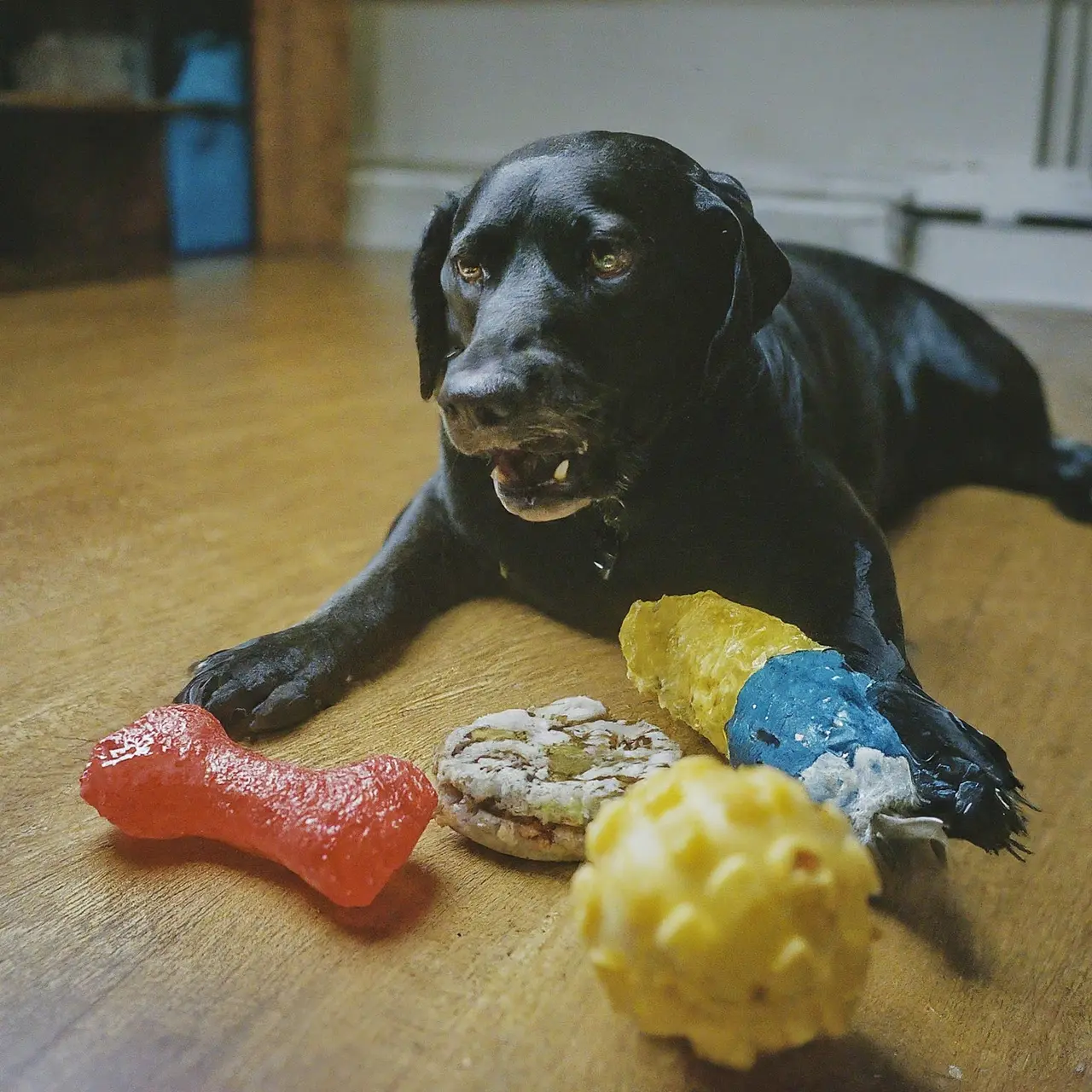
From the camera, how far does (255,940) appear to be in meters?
0.82

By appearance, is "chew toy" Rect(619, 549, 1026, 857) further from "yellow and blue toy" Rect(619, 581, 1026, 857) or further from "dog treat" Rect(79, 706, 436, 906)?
"dog treat" Rect(79, 706, 436, 906)

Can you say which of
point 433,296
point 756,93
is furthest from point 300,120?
point 433,296

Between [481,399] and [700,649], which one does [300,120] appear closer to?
[481,399]

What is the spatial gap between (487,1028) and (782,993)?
0.21 metres

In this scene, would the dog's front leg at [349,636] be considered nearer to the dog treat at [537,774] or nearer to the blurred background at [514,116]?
the dog treat at [537,774]

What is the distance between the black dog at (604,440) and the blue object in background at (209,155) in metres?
3.47

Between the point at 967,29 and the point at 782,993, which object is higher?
the point at 967,29

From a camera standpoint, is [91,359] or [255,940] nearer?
[255,940]

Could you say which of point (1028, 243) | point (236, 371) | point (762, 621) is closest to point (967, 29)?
point (1028, 243)

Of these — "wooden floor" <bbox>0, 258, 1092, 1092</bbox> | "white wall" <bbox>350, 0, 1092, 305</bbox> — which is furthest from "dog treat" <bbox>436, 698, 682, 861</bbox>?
"white wall" <bbox>350, 0, 1092, 305</bbox>

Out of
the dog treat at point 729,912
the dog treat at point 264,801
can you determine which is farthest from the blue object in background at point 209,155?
the dog treat at point 729,912

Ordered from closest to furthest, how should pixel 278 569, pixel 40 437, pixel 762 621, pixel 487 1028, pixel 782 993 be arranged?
pixel 782 993 < pixel 487 1028 < pixel 762 621 < pixel 278 569 < pixel 40 437

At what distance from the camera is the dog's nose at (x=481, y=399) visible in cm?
102

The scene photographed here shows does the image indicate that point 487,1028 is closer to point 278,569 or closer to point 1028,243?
point 278,569
